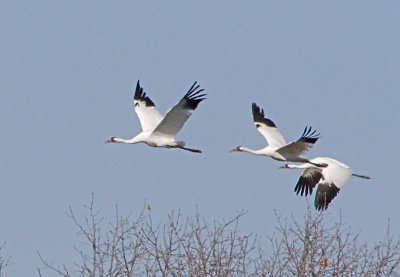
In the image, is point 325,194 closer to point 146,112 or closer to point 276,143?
point 276,143

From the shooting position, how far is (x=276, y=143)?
71.4 feet

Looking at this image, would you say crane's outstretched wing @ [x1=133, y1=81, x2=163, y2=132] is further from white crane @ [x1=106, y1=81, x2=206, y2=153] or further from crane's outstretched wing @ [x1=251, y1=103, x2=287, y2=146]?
crane's outstretched wing @ [x1=251, y1=103, x2=287, y2=146]

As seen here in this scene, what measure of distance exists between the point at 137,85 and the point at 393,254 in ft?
30.3

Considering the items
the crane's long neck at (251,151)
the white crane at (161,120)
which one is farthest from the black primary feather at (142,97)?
the crane's long neck at (251,151)

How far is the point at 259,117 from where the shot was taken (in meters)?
22.5

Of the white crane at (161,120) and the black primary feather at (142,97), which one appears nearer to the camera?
the white crane at (161,120)

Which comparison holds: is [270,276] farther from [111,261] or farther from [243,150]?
[243,150]

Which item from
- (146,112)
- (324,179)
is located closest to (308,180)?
(324,179)

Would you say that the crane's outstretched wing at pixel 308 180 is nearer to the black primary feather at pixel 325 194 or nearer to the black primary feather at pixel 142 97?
the black primary feather at pixel 325 194

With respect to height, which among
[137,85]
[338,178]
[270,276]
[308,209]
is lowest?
[270,276]

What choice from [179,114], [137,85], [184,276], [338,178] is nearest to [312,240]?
[184,276]

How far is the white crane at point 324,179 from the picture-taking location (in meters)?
21.8

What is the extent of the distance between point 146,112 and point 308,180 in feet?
12.3

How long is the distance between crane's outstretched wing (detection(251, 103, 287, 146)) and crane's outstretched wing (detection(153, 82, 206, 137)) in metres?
2.55
